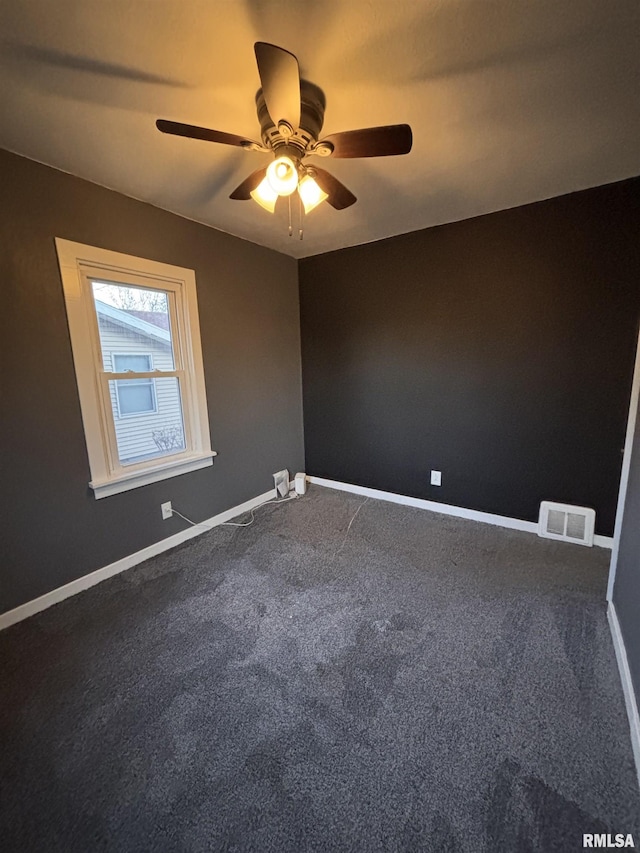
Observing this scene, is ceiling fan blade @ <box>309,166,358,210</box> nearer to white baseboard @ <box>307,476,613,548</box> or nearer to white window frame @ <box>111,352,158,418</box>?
white window frame @ <box>111,352,158,418</box>

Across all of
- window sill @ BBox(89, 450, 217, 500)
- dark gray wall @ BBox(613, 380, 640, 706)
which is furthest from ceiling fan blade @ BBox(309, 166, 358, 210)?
window sill @ BBox(89, 450, 217, 500)

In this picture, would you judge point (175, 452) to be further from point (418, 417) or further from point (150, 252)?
point (418, 417)

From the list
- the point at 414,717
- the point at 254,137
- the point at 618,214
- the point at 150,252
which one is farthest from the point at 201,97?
the point at 414,717

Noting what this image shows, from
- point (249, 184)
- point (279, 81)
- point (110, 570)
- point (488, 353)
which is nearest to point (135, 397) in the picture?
point (110, 570)

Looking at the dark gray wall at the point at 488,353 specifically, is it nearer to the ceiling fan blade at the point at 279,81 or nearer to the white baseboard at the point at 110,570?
the white baseboard at the point at 110,570

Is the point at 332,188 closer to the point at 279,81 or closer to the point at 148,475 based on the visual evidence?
the point at 279,81

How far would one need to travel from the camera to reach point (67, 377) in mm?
1979

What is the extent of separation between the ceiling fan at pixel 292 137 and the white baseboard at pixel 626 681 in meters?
2.24

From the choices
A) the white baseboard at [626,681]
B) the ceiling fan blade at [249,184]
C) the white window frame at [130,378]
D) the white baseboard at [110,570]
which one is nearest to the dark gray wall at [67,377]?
the white baseboard at [110,570]

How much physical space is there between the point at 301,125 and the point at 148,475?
7.24ft

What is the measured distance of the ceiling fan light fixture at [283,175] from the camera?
140 centimetres

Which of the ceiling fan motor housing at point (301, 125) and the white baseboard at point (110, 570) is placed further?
the white baseboard at point (110, 570)

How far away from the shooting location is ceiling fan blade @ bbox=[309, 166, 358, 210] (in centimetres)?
158

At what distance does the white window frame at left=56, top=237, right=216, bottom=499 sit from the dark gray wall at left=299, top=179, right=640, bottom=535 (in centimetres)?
134
